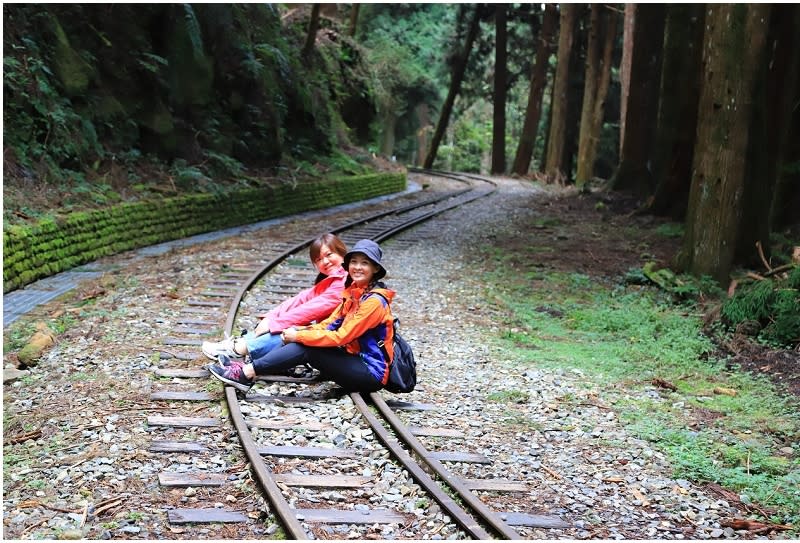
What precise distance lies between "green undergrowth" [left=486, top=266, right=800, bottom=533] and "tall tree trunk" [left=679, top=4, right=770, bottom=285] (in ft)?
3.35

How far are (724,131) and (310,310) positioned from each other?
6814 millimetres

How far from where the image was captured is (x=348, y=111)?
1308 inches

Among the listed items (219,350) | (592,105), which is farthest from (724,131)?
(592,105)

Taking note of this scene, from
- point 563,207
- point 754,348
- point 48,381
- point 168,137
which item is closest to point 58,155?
point 168,137

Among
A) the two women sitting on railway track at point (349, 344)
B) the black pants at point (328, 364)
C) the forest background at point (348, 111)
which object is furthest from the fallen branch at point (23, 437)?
the forest background at point (348, 111)

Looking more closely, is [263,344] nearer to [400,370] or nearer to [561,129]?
[400,370]

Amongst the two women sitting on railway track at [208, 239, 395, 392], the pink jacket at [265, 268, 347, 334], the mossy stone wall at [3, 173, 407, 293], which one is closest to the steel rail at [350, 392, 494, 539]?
the two women sitting on railway track at [208, 239, 395, 392]

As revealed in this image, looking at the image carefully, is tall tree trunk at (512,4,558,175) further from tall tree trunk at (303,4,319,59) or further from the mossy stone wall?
the mossy stone wall

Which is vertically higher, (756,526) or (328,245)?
(328,245)

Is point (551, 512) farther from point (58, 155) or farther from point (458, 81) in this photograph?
point (458, 81)

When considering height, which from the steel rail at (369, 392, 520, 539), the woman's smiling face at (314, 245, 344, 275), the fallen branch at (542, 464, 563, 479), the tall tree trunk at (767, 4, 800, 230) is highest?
the tall tree trunk at (767, 4, 800, 230)

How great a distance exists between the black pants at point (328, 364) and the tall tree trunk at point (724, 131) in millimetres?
6550

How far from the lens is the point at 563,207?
22.1 metres

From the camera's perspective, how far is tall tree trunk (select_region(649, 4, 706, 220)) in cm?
1558
